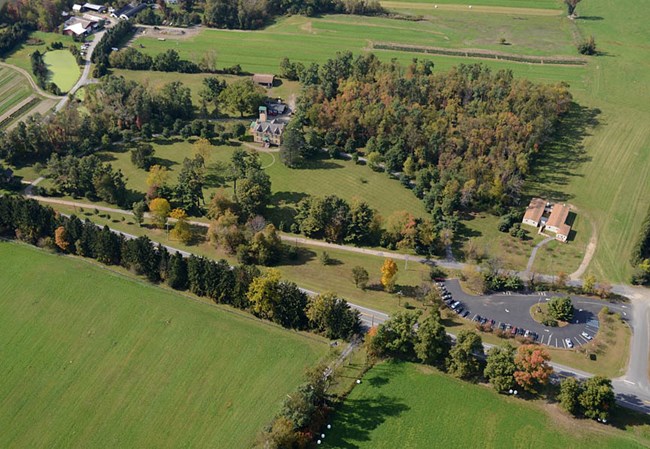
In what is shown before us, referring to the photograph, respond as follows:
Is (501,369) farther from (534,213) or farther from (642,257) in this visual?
(534,213)

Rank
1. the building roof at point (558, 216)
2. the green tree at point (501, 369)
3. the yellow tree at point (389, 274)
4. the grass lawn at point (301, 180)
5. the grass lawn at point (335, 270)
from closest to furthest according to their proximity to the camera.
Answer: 1. the green tree at point (501, 369)
2. the yellow tree at point (389, 274)
3. the grass lawn at point (335, 270)
4. the building roof at point (558, 216)
5. the grass lawn at point (301, 180)

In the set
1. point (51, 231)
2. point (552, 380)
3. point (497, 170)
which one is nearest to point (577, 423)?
point (552, 380)

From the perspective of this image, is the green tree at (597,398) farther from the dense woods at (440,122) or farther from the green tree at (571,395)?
the dense woods at (440,122)

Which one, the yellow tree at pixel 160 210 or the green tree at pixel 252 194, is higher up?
the green tree at pixel 252 194

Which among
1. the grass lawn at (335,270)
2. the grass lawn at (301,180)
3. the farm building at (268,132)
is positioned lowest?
the grass lawn at (335,270)

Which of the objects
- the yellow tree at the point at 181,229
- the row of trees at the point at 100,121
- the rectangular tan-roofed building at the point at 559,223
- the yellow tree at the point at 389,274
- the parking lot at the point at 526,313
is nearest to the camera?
the parking lot at the point at 526,313

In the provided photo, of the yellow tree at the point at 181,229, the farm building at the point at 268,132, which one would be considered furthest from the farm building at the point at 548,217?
the yellow tree at the point at 181,229

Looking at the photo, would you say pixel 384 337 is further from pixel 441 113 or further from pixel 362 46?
pixel 362 46

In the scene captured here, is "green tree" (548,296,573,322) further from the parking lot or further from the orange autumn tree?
the orange autumn tree
